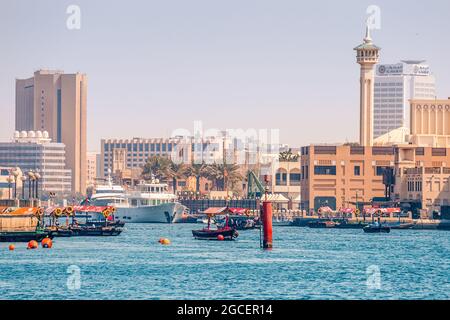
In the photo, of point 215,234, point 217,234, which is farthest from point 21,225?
point 217,234

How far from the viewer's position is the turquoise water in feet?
259

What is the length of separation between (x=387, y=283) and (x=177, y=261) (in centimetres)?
2668

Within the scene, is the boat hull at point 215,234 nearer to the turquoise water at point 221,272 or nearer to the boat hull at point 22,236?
the turquoise water at point 221,272

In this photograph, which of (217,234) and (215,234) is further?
(215,234)

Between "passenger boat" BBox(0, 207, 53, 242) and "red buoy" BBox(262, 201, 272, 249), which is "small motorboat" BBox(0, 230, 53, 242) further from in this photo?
"red buoy" BBox(262, 201, 272, 249)

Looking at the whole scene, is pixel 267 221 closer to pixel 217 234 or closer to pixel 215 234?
pixel 217 234

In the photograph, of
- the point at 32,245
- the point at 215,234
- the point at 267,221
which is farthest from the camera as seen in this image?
the point at 215,234

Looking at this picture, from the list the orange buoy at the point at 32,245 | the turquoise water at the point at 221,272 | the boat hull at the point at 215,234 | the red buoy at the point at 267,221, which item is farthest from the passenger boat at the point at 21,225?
the red buoy at the point at 267,221

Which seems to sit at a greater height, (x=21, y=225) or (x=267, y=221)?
(x=267, y=221)

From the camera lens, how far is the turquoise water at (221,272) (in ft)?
259

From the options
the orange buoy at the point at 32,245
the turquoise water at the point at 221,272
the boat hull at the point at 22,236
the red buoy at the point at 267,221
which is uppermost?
the red buoy at the point at 267,221

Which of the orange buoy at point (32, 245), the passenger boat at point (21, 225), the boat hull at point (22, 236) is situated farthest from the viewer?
the passenger boat at point (21, 225)

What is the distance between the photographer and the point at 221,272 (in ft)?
313

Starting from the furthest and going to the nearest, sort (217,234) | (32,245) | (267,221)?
1. (217,234)
2. (32,245)
3. (267,221)
